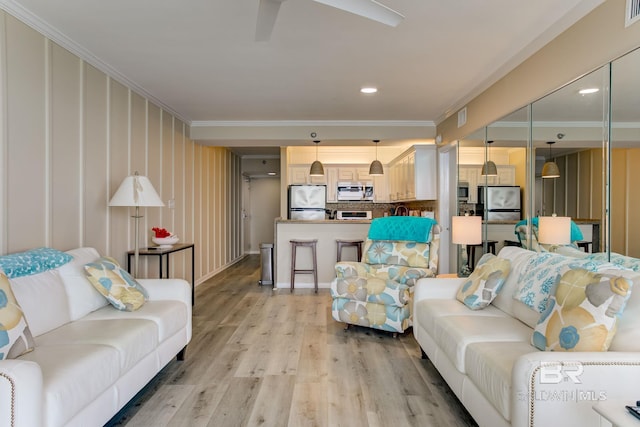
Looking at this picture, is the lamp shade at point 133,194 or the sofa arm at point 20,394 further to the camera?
the lamp shade at point 133,194

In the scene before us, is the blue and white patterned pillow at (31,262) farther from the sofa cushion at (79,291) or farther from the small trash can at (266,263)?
the small trash can at (266,263)

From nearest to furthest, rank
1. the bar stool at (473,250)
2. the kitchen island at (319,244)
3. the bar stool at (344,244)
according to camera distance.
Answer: the bar stool at (473,250)
the bar stool at (344,244)
the kitchen island at (319,244)

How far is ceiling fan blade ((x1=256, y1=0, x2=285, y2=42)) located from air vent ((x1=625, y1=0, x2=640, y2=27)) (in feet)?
5.92

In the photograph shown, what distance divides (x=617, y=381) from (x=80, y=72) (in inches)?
155

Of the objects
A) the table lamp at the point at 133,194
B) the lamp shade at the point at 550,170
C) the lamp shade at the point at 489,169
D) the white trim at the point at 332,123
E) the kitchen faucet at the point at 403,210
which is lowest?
the kitchen faucet at the point at 403,210

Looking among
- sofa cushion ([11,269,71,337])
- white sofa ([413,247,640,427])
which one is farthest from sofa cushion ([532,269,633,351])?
sofa cushion ([11,269,71,337])

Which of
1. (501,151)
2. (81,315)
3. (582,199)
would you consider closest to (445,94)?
(501,151)

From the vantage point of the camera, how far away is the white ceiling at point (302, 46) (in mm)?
2430

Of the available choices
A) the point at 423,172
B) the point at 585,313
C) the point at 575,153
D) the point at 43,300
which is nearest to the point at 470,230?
the point at 575,153

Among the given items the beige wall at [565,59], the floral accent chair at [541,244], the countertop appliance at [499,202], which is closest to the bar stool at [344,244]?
the countertop appliance at [499,202]

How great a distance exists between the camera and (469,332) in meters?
2.09

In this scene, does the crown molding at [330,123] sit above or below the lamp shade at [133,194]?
above

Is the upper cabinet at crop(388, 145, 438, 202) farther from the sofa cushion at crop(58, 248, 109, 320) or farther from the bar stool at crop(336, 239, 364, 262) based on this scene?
the sofa cushion at crop(58, 248, 109, 320)

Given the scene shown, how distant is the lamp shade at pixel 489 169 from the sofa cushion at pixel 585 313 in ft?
6.47
